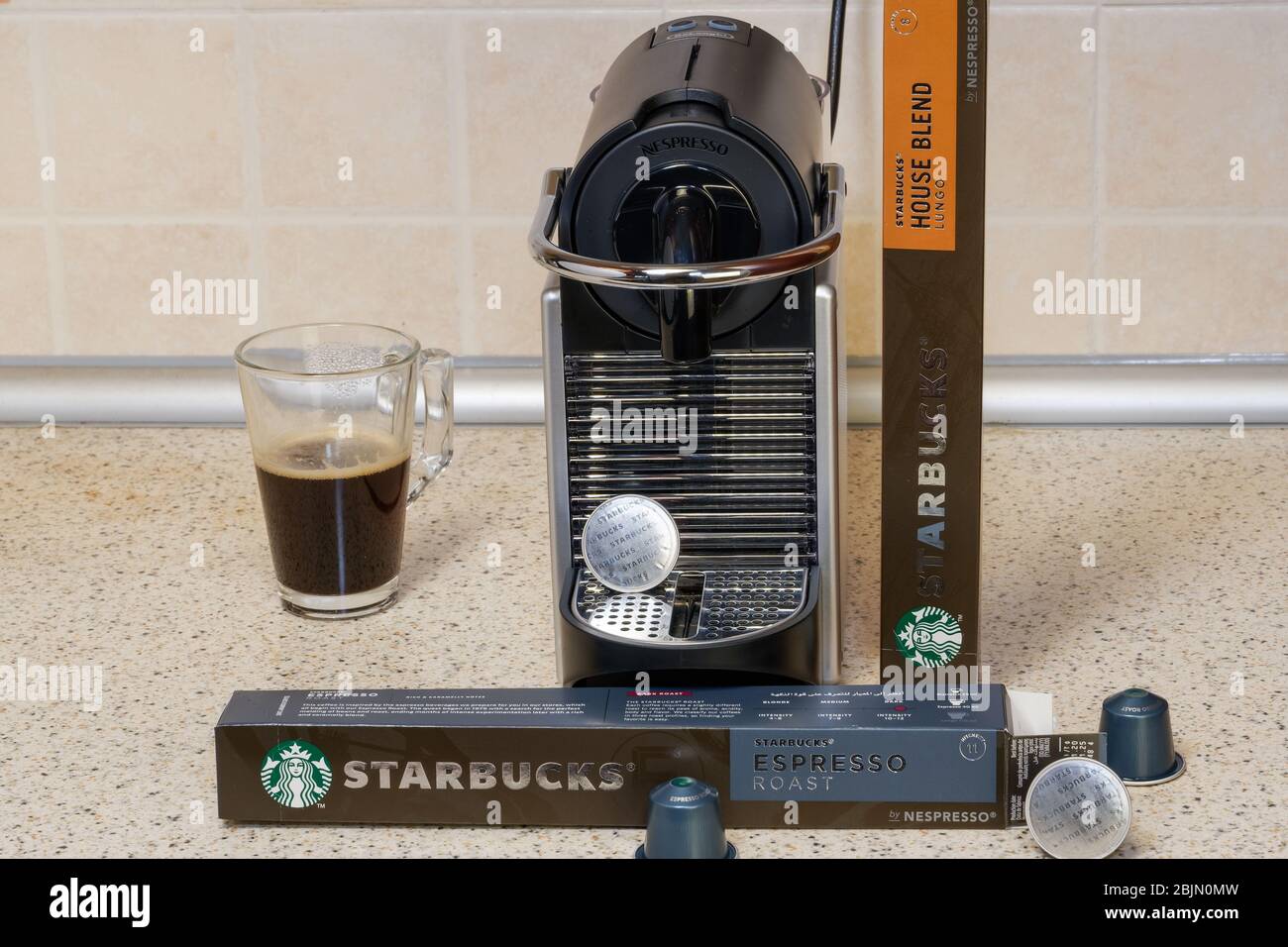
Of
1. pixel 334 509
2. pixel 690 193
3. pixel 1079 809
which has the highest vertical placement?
pixel 690 193

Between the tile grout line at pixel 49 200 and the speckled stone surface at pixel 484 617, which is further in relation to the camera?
the tile grout line at pixel 49 200

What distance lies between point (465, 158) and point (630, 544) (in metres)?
0.48

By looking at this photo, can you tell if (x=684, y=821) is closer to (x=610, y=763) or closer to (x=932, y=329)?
(x=610, y=763)

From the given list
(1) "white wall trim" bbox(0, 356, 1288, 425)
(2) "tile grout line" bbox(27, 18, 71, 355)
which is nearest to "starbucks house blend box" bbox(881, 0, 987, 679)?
(1) "white wall trim" bbox(0, 356, 1288, 425)

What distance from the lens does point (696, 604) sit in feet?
2.48

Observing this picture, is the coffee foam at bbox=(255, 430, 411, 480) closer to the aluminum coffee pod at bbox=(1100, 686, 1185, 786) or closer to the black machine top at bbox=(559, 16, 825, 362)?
the black machine top at bbox=(559, 16, 825, 362)

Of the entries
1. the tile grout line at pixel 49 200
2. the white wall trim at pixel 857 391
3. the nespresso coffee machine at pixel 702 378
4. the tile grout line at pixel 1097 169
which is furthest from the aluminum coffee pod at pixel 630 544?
the tile grout line at pixel 49 200

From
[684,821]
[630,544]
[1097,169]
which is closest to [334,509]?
[630,544]

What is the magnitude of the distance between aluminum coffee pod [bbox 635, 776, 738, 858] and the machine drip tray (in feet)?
0.34

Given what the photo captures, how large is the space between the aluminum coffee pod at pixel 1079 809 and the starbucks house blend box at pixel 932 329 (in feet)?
0.34

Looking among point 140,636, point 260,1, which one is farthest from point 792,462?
point 260,1

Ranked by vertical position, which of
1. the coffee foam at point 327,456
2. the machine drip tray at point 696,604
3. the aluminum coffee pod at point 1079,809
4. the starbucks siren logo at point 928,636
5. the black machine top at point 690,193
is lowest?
the aluminum coffee pod at point 1079,809

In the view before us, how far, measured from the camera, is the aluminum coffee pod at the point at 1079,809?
0.63m

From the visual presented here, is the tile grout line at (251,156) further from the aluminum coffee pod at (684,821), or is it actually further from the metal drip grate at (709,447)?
the aluminum coffee pod at (684,821)
